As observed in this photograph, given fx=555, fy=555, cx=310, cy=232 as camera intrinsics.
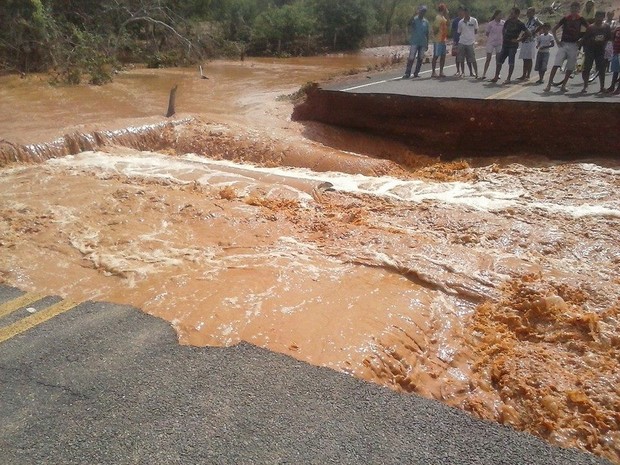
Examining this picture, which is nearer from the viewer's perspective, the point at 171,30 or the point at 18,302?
the point at 18,302

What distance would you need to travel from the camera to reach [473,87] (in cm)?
1094

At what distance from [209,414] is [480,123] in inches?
315

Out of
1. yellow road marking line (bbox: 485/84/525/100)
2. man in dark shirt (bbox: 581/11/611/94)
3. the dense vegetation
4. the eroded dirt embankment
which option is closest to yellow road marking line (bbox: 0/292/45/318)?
the eroded dirt embankment

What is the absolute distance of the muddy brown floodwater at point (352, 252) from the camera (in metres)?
4.00

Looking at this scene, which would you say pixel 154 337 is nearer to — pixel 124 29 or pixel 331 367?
pixel 331 367

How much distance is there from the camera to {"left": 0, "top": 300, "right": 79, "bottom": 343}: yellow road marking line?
4.12 m

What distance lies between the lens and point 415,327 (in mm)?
4414

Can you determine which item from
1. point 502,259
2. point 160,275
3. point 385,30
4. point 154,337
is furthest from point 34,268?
point 385,30

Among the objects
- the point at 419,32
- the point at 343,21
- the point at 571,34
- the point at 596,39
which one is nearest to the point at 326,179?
the point at 419,32

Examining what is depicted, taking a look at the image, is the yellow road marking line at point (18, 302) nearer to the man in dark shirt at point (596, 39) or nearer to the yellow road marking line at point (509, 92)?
the yellow road marking line at point (509, 92)

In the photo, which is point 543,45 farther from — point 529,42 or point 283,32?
point 283,32

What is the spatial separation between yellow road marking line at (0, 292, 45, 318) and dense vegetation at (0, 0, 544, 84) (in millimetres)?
13034

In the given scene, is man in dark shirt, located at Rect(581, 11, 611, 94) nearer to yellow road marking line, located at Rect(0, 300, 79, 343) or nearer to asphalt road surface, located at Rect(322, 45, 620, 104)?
asphalt road surface, located at Rect(322, 45, 620, 104)

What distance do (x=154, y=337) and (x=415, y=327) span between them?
2.02 meters
